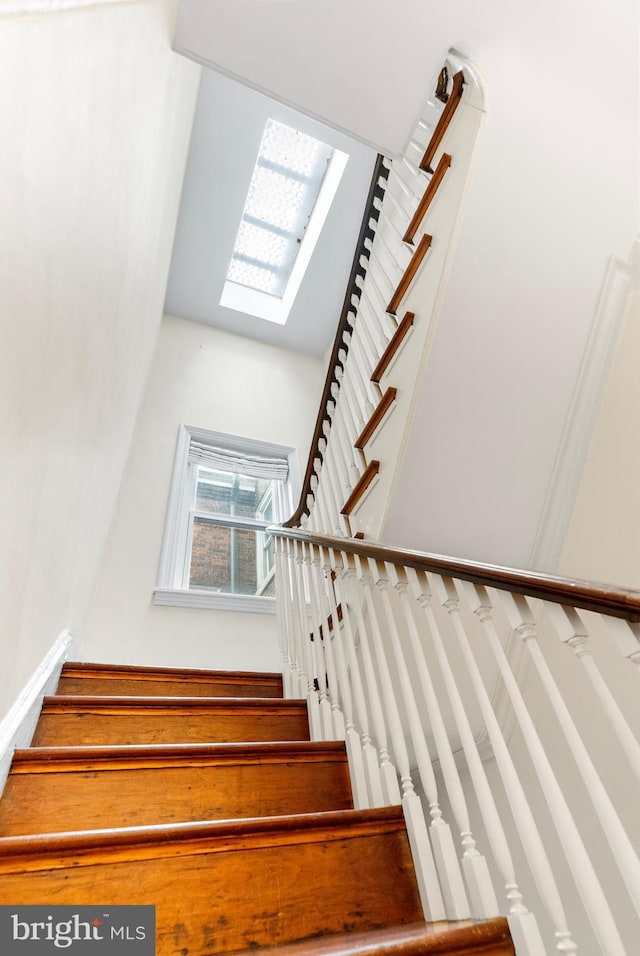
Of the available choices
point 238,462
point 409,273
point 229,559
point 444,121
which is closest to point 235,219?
point 238,462

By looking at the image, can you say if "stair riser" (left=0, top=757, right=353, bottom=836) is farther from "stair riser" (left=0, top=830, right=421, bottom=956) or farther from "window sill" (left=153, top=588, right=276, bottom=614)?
"window sill" (left=153, top=588, right=276, bottom=614)

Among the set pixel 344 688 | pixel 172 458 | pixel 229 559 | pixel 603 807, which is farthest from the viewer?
pixel 172 458

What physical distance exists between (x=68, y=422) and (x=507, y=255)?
1.57 meters

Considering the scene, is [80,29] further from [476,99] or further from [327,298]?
[327,298]

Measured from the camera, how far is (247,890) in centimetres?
97

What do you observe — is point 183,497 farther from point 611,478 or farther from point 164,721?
point 611,478

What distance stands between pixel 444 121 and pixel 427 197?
265 mm

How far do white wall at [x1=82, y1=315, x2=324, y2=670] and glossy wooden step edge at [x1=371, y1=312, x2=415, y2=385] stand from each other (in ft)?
7.40

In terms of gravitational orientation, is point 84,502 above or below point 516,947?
above

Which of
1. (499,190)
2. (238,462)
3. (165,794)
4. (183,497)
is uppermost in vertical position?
(238,462)

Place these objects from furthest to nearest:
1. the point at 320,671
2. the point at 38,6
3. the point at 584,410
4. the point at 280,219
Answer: the point at 280,219
the point at 584,410
the point at 320,671
the point at 38,6

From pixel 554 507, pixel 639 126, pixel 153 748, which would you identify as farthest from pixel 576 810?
pixel 639 126

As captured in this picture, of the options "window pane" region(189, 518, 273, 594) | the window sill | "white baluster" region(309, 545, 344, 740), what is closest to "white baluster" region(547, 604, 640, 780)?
"white baluster" region(309, 545, 344, 740)

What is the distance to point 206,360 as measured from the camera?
499 cm
